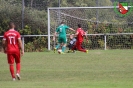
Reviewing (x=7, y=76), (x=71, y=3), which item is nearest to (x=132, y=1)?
(x=71, y=3)

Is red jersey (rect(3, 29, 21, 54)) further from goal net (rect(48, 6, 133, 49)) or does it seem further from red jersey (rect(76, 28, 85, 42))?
goal net (rect(48, 6, 133, 49))

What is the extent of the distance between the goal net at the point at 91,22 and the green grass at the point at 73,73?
1129cm

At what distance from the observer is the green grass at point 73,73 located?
1502 centimetres

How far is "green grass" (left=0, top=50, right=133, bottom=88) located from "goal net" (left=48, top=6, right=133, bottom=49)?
1129 cm

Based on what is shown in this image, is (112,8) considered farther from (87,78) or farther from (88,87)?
(88,87)

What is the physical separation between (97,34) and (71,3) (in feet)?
26.3

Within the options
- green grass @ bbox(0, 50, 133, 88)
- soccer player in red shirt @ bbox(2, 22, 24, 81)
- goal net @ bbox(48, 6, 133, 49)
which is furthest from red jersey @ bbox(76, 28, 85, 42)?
soccer player in red shirt @ bbox(2, 22, 24, 81)

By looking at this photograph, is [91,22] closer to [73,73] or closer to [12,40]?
[73,73]

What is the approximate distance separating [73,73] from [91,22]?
18.4 metres

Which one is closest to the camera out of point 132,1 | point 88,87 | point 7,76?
point 88,87

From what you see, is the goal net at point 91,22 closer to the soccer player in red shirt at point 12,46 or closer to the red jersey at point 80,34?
the red jersey at point 80,34

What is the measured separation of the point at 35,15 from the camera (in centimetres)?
3725

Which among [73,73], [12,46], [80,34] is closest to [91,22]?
[80,34]

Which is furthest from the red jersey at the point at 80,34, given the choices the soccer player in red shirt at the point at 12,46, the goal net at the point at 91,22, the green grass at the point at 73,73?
the soccer player in red shirt at the point at 12,46
